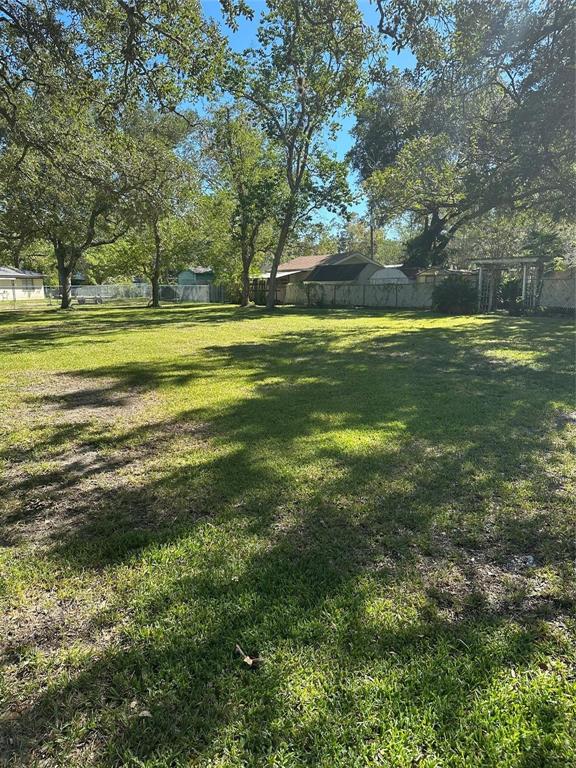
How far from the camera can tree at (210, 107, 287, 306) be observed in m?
24.0

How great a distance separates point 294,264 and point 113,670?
146 ft

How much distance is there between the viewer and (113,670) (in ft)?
6.28

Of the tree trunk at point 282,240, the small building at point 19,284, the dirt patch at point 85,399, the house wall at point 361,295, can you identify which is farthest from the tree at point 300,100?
the small building at point 19,284

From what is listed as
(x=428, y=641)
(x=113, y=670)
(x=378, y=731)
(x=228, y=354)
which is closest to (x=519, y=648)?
(x=428, y=641)

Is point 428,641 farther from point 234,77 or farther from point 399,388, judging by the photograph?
point 234,77

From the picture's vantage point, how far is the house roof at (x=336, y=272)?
3688 centimetres

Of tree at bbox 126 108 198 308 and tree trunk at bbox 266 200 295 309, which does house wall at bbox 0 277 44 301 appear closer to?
tree trunk at bbox 266 200 295 309

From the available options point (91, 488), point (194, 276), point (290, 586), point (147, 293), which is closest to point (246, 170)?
point (147, 293)

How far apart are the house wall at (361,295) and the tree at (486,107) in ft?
32.3

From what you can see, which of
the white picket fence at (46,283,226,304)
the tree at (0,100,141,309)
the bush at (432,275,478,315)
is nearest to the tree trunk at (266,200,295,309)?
the bush at (432,275,478,315)

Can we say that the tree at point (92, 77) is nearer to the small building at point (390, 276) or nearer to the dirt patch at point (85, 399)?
the dirt patch at point (85, 399)

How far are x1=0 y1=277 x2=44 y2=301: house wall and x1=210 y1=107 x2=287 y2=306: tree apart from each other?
26284mm

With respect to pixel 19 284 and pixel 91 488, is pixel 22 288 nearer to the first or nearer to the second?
pixel 19 284

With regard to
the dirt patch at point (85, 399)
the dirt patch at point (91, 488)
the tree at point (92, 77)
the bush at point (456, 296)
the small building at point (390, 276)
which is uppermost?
the tree at point (92, 77)
